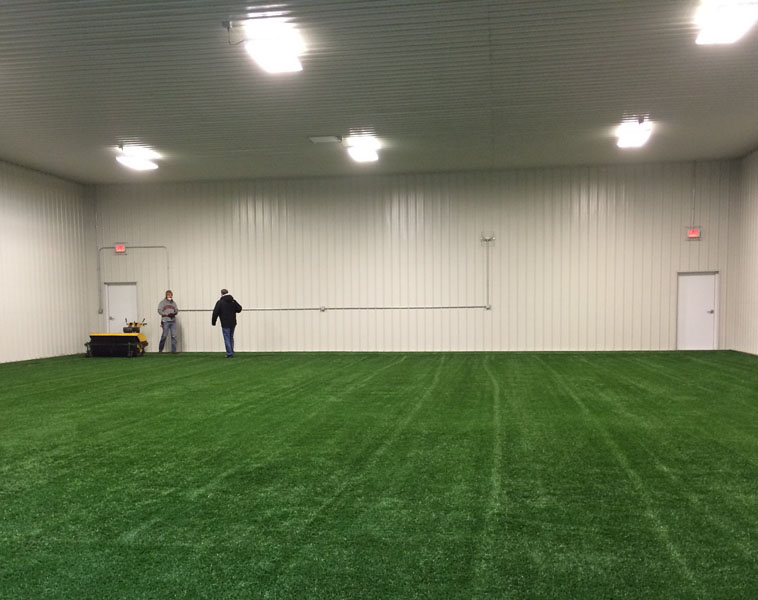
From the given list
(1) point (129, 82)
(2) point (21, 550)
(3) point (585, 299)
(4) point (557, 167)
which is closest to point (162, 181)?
(1) point (129, 82)

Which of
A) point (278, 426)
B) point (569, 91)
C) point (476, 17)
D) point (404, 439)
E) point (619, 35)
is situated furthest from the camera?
point (569, 91)

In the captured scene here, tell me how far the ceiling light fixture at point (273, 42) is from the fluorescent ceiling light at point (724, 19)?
485 cm

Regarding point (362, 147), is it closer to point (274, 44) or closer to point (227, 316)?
point (274, 44)

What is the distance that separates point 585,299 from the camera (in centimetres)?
1366

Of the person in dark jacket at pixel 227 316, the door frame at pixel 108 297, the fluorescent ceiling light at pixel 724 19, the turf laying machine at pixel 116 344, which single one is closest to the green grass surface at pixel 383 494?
the fluorescent ceiling light at pixel 724 19

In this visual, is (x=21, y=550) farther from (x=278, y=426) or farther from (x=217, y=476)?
(x=278, y=426)

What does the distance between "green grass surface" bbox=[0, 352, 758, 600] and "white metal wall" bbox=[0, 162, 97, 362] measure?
21.7ft

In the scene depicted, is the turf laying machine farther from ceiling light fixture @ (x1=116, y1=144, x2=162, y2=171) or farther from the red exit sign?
the red exit sign

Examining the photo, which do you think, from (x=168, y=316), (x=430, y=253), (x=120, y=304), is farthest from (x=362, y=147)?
(x=120, y=304)

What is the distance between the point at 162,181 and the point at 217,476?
12765 mm

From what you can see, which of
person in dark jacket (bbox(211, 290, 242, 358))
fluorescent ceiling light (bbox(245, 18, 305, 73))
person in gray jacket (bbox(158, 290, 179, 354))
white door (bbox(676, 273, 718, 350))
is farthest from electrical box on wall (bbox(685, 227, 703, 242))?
person in gray jacket (bbox(158, 290, 179, 354))

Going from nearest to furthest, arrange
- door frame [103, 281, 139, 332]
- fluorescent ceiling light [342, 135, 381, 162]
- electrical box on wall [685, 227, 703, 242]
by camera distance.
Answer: fluorescent ceiling light [342, 135, 381, 162] < electrical box on wall [685, 227, 703, 242] < door frame [103, 281, 139, 332]

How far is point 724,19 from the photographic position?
618cm

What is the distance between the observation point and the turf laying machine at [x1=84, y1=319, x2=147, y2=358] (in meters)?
13.8
